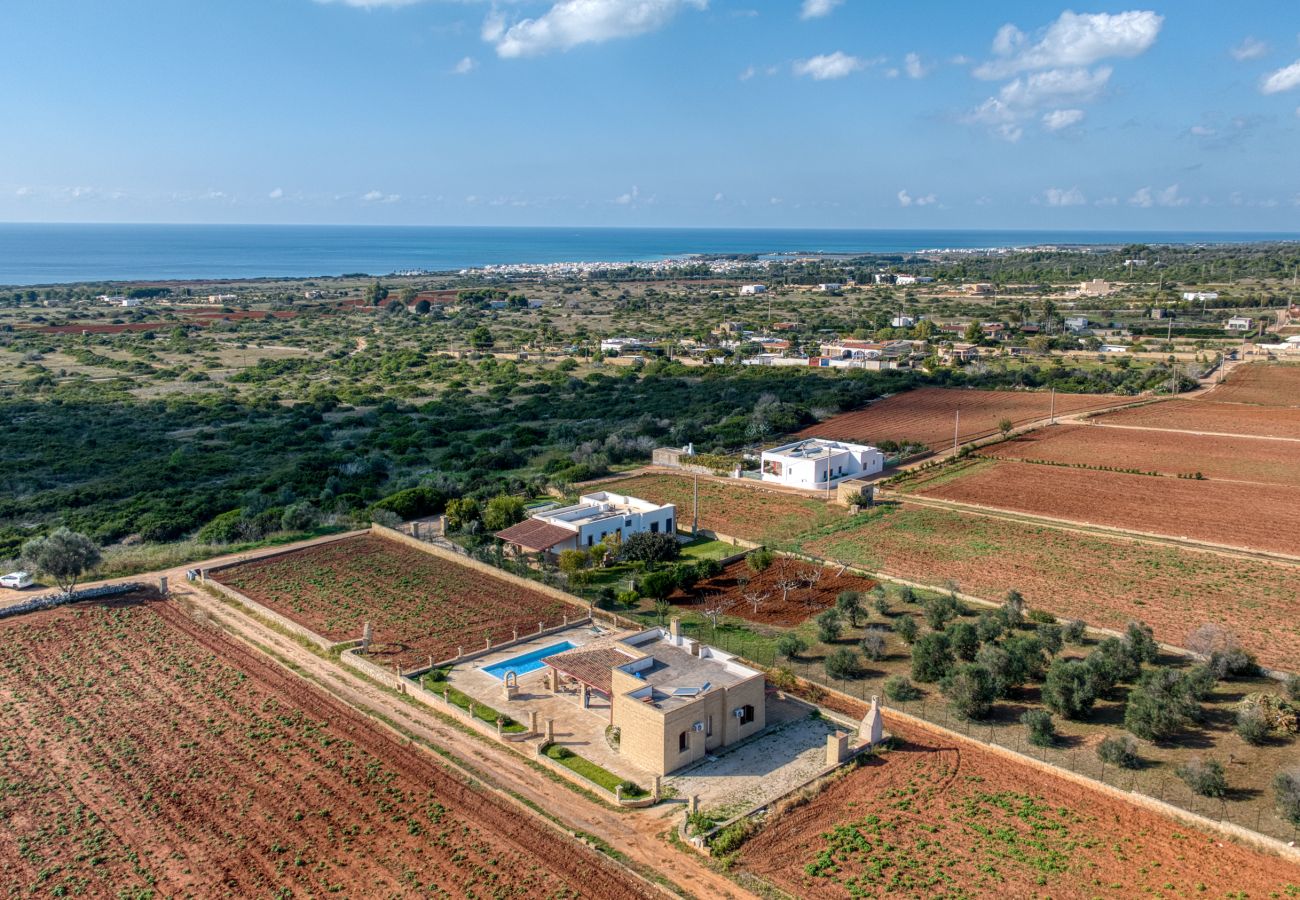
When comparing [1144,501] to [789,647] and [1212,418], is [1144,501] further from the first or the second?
[789,647]

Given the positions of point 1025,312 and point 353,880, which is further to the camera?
point 1025,312

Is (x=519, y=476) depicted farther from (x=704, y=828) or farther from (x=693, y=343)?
(x=693, y=343)

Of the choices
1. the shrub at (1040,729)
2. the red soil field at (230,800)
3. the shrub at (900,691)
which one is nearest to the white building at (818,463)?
the shrub at (900,691)

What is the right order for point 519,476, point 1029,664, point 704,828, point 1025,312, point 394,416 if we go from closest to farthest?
point 704,828
point 1029,664
point 519,476
point 394,416
point 1025,312

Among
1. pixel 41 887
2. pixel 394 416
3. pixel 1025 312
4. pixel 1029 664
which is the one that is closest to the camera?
pixel 41 887

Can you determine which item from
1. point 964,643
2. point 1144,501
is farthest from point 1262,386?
point 964,643

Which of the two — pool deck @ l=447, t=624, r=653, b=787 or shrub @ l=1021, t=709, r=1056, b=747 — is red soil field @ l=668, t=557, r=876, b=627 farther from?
shrub @ l=1021, t=709, r=1056, b=747

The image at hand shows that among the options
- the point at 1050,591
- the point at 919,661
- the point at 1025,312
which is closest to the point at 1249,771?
the point at 919,661

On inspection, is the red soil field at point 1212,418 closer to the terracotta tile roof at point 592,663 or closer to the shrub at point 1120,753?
the shrub at point 1120,753
